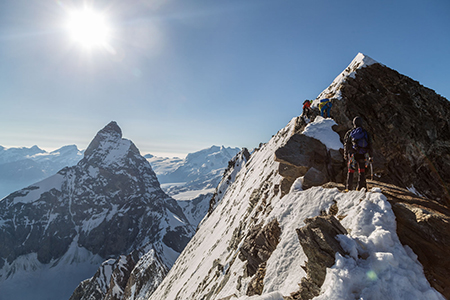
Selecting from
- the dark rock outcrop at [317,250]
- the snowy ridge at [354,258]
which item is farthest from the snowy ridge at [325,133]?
the dark rock outcrop at [317,250]

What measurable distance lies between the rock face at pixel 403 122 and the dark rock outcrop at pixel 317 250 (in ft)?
31.7

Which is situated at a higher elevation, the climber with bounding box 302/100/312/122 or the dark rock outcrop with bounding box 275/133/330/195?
the climber with bounding box 302/100/312/122

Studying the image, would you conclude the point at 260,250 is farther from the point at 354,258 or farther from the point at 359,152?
the point at 359,152

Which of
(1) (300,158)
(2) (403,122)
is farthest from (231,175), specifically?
(1) (300,158)

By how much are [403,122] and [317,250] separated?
18.5 meters

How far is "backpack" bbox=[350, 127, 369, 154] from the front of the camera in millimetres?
9109

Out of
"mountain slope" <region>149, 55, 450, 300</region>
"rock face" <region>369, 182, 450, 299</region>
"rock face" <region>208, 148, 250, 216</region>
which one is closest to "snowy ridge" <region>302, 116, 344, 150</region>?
"mountain slope" <region>149, 55, 450, 300</region>

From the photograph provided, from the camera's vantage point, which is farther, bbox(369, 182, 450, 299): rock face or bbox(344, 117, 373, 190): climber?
bbox(344, 117, 373, 190): climber

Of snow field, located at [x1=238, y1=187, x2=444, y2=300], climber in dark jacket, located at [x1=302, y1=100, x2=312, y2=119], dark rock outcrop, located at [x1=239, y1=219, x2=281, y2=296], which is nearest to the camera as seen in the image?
snow field, located at [x1=238, y1=187, x2=444, y2=300]

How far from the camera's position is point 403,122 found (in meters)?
18.0

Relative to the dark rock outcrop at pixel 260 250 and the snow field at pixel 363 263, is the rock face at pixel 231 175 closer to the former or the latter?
the dark rock outcrop at pixel 260 250

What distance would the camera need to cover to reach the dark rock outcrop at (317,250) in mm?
5824

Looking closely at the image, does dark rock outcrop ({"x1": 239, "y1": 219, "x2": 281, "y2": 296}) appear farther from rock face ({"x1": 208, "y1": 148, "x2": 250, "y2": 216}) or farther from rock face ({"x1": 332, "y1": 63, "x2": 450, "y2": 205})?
rock face ({"x1": 208, "y1": 148, "x2": 250, "y2": 216})

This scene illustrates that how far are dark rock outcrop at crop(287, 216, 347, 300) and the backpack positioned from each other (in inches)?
168
